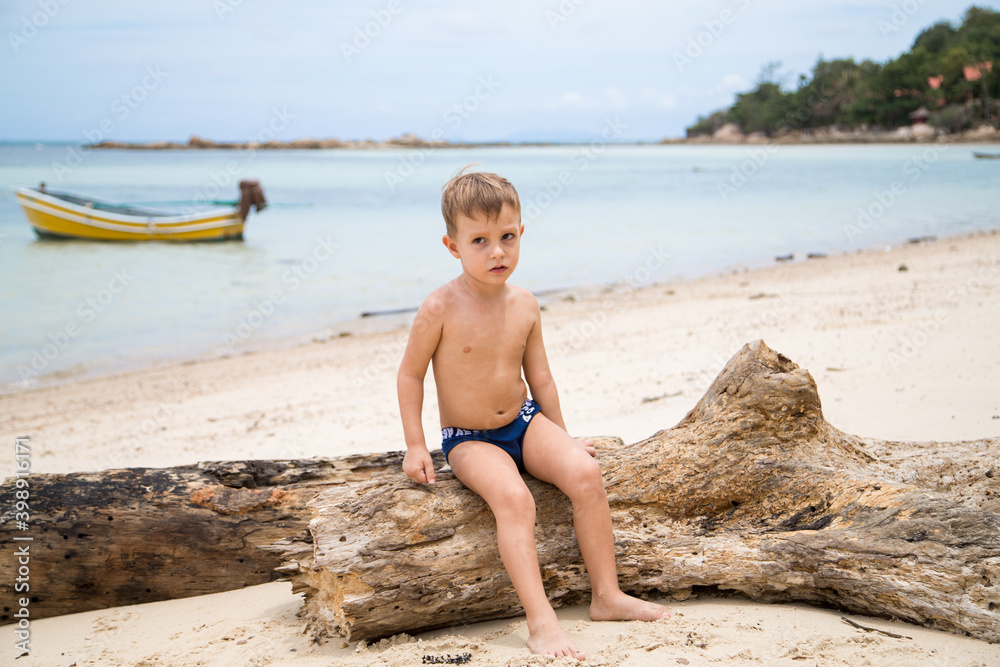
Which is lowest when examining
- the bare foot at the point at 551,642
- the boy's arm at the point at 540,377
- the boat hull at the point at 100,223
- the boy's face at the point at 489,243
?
the bare foot at the point at 551,642

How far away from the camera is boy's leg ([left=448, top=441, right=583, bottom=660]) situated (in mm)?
2414

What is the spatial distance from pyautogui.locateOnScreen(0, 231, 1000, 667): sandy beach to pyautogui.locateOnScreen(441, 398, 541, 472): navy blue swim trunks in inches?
27.0

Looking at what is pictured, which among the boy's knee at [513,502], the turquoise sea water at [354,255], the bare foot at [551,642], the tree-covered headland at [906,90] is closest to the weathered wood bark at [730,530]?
the boy's knee at [513,502]

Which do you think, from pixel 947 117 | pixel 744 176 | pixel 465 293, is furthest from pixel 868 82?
pixel 465 293

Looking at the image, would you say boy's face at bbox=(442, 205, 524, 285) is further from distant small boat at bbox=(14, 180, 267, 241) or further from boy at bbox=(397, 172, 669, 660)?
distant small boat at bbox=(14, 180, 267, 241)

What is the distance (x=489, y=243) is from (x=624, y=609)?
5.04ft

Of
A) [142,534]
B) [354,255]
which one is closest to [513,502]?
[142,534]

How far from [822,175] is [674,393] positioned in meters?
40.1

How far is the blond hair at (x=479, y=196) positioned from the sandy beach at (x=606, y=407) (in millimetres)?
1644

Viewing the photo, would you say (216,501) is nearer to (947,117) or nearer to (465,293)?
(465,293)

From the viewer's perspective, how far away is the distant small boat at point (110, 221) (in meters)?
19.6

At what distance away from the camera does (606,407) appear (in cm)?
580

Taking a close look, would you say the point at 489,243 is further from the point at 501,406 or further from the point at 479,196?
the point at 501,406

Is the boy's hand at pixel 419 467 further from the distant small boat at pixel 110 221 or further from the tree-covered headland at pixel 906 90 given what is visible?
the tree-covered headland at pixel 906 90
